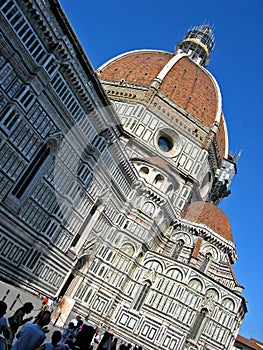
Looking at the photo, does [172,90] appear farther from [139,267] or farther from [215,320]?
[215,320]

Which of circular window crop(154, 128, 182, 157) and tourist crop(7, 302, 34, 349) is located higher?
circular window crop(154, 128, 182, 157)

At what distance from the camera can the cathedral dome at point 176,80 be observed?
142ft

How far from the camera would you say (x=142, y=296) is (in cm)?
3192

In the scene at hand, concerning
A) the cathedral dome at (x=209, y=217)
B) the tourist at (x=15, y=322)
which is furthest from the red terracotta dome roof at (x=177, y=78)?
the tourist at (x=15, y=322)

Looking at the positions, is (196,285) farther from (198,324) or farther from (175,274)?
(198,324)

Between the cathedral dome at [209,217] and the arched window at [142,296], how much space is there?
8.43 m

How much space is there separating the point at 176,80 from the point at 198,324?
24768 millimetres

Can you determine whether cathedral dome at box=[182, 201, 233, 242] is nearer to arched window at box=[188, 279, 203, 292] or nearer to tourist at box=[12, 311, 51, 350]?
arched window at box=[188, 279, 203, 292]

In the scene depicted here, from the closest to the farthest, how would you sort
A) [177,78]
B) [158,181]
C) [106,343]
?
[106,343]
[158,181]
[177,78]

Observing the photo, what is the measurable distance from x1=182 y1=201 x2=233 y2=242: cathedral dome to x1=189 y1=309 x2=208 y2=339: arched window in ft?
26.5

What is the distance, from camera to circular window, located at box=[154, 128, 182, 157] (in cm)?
4047

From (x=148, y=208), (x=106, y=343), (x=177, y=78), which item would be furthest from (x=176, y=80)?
(x=106, y=343)

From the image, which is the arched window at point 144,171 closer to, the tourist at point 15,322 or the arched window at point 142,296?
the arched window at point 142,296

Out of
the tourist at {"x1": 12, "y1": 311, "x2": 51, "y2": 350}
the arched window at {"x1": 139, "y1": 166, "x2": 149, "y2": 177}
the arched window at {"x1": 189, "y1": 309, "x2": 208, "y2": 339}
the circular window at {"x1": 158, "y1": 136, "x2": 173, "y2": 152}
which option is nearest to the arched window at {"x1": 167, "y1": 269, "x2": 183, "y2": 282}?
the arched window at {"x1": 189, "y1": 309, "x2": 208, "y2": 339}
